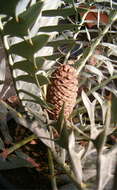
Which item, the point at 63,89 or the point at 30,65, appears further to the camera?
the point at 63,89

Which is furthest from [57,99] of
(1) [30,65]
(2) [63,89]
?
(1) [30,65]

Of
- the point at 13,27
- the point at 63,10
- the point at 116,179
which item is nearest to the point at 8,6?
the point at 13,27

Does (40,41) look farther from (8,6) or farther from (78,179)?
(78,179)

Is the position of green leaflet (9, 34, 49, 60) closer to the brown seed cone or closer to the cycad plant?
the cycad plant

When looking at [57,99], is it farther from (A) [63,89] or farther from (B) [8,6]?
(B) [8,6]

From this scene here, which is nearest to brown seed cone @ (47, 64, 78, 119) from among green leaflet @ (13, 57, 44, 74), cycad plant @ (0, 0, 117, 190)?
cycad plant @ (0, 0, 117, 190)
